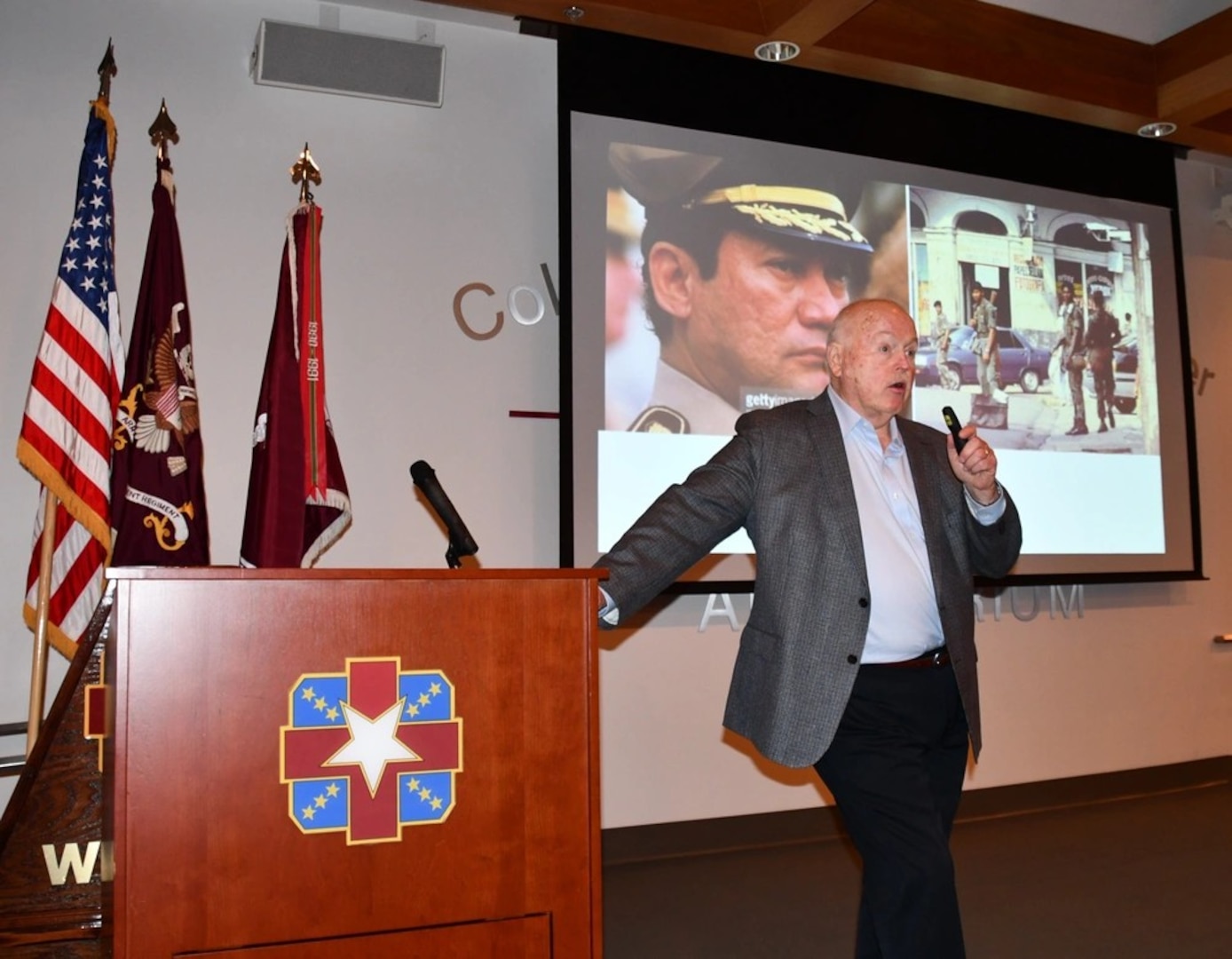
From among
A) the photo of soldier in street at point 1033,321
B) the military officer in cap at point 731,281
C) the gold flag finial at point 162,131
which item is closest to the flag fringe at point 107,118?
the gold flag finial at point 162,131

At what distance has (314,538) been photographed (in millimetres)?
3760

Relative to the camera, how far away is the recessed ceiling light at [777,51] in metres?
4.59

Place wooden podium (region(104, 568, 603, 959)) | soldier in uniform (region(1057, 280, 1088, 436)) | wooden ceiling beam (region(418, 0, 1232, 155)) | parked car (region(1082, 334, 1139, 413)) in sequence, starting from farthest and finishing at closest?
1. parked car (region(1082, 334, 1139, 413))
2. soldier in uniform (region(1057, 280, 1088, 436))
3. wooden ceiling beam (region(418, 0, 1232, 155))
4. wooden podium (region(104, 568, 603, 959))

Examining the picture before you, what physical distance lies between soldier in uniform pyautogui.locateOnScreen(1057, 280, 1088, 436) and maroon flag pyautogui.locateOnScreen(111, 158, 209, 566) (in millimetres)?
3996

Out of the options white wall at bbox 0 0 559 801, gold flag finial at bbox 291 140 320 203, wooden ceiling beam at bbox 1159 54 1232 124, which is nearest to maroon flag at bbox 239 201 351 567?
gold flag finial at bbox 291 140 320 203

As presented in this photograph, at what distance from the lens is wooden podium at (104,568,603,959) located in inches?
57.1

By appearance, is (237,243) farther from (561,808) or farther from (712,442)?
(561,808)

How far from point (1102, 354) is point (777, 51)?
90.4 inches

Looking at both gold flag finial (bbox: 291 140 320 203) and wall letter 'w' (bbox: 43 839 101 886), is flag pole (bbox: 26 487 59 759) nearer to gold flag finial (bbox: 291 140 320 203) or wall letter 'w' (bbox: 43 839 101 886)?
wall letter 'w' (bbox: 43 839 101 886)

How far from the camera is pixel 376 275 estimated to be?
14.1 ft

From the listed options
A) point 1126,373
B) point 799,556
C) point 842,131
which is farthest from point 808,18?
point 799,556

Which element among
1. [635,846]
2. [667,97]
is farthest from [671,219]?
[635,846]

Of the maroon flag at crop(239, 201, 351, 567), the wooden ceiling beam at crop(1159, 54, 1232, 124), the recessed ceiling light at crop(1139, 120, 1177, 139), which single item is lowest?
the maroon flag at crop(239, 201, 351, 567)

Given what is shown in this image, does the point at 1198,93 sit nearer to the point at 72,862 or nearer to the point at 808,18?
the point at 808,18
